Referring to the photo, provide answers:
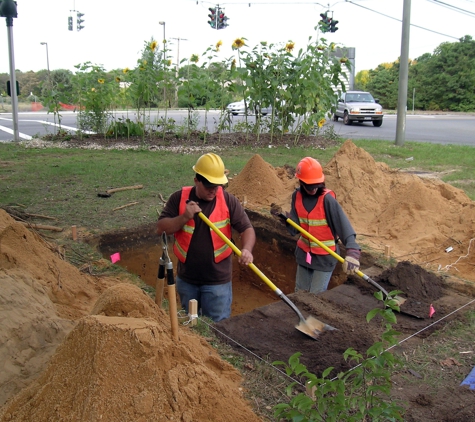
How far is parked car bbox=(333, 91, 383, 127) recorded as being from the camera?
24.8 metres

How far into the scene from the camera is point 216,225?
4340mm

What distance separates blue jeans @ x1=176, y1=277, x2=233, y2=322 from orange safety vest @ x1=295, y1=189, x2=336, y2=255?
101cm

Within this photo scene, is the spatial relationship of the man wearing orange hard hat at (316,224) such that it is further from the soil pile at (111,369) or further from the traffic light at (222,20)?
the traffic light at (222,20)

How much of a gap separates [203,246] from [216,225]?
22cm

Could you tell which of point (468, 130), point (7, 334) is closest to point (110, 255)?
point (7, 334)

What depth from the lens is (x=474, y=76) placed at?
1553 inches

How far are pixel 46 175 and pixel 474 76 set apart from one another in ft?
125

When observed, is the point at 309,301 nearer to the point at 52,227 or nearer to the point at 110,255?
the point at 110,255

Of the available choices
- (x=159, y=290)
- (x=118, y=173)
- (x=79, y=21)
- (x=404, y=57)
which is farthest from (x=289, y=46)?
(x=79, y=21)

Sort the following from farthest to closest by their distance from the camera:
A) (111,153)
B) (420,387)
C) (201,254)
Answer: (111,153) < (201,254) < (420,387)

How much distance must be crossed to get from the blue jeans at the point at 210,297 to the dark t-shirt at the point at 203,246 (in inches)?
2.6

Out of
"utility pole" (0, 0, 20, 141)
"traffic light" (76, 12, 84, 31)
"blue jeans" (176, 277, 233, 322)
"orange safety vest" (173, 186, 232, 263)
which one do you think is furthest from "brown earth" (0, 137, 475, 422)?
"traffic light" (76, 12, 84, 31)

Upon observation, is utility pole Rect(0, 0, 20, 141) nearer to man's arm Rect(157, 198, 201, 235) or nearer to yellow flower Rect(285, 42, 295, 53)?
yellow flower Rect(285, 42, 295, 53)

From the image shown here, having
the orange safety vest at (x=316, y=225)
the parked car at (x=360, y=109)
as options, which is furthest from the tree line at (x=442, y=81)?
the orange safety vest at (x=316, y=225)
